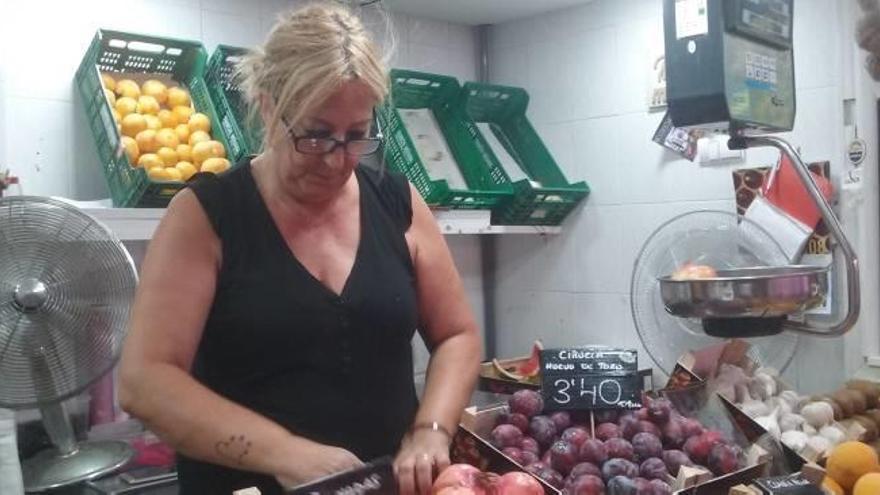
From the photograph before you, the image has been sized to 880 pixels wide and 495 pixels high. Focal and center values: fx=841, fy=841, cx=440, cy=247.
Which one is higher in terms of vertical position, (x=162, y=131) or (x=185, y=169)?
(x=162, y=131)

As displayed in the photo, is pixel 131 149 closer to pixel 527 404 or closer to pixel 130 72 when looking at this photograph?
pixel 130 72

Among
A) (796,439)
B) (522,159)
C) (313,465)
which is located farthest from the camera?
(522,159)

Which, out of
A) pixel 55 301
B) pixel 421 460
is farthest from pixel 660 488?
pixel 55 301

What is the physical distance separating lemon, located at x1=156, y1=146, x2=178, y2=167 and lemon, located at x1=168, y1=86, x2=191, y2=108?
209 mm

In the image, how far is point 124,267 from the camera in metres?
1.74

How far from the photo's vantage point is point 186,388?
1.16 metres

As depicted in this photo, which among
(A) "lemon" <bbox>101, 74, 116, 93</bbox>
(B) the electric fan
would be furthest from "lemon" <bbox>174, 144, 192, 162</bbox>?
(B) the electric fan

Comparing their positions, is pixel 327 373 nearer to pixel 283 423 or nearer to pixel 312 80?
pixel 283 423

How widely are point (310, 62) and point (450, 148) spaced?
1.99 metres

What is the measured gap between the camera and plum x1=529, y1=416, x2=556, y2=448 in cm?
153

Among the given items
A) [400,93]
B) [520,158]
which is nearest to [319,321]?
[400,93]

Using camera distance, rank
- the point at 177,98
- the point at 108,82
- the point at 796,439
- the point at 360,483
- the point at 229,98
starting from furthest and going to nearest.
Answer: the point at 229,98, the point at 177,98, the point at 108,82, the point at 796,439, the point at 360,483

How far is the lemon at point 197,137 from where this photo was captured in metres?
2.28

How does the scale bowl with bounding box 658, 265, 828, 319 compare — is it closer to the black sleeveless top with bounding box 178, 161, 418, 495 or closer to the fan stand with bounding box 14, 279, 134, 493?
the black sleeveless top with bounding box 178, 161, 418, 495
